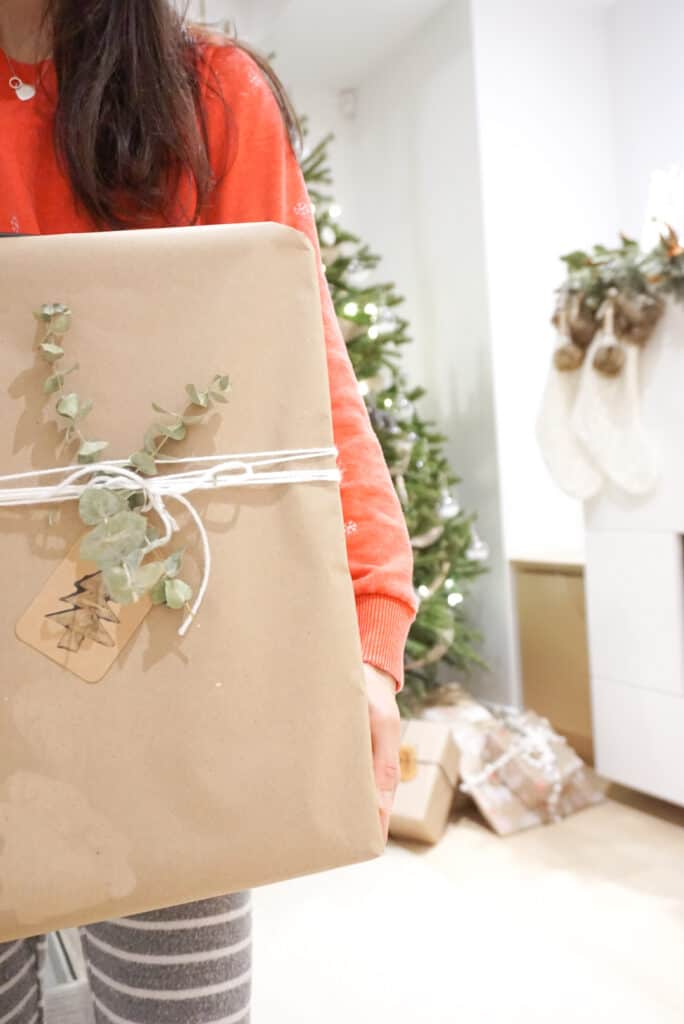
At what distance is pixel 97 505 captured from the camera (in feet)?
1.43

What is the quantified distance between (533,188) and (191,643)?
2.81 metres

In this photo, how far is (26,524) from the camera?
0.45 metres

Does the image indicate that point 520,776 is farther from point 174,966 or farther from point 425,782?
point 174,966

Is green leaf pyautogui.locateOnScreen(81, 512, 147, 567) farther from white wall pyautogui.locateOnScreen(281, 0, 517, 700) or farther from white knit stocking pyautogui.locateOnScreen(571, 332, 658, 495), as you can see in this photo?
white wall pyautogui.locateOnScreen(281, 0, 517, 700)

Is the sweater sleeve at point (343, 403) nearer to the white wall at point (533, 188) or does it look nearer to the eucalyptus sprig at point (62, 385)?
the eucalyptus sprig at point (62, 385)

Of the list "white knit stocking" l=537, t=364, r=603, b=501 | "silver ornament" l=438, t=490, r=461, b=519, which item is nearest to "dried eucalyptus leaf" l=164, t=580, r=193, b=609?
"white knit stocking" l=537, t=364, r=603, b=501

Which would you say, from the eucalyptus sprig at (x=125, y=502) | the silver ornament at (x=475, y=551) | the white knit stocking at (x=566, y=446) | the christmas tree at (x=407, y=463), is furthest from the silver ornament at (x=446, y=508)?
the eucalyptus sprig at (x=125, y=502)

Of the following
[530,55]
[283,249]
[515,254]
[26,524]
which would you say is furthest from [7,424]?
[530,55]

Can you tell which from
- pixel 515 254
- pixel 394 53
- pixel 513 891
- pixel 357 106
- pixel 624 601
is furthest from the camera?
pixel 357 106

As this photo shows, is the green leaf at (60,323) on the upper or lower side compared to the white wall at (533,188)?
lower

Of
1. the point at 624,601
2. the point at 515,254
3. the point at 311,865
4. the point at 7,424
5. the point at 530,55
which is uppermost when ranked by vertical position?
the point at 530,55

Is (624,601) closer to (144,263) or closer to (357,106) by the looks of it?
(144,263)

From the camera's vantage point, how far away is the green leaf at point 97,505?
0.44 meters

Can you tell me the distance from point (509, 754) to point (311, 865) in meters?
1.81
